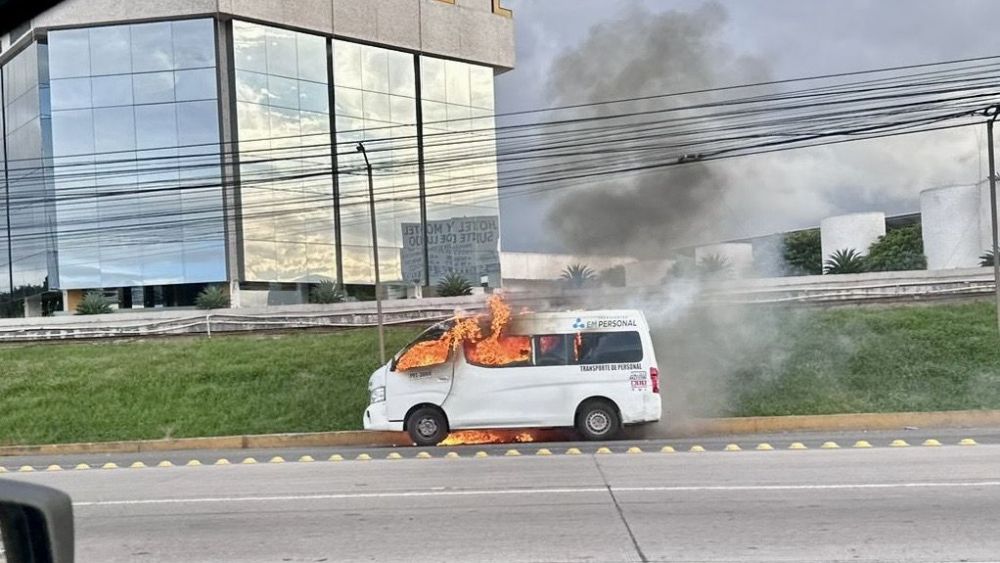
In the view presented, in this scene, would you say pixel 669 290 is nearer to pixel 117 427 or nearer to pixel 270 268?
pixel 117 427

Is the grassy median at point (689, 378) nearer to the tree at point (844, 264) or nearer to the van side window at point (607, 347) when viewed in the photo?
the van side window at point (607, 347)

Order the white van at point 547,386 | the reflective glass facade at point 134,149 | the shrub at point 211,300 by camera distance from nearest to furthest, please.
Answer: the white van at point 547,386, the shrub at point 211,300, the reflective glass facade at point 134,149

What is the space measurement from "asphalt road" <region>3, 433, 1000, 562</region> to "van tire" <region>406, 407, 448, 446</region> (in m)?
2.52

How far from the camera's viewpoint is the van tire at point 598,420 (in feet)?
44.0

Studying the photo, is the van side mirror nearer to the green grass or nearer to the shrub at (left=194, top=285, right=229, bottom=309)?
the green grass

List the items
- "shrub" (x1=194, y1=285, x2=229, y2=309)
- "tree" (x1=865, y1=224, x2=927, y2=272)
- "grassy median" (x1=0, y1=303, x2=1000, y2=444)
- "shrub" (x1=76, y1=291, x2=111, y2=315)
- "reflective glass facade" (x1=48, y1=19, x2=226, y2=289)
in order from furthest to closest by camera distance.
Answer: "reflective glass facade" (x1=48, y1=19, x2=226, y2=289) → "shrub" (x1=194, y1=285, x2=229, y2=309) → "shrub" (x1=76, y1=291, x2=111, y2=315) → "tree" (x1=865, y1=224, x2=927, y2=272) → "grassy median" (x1=0, y1=303, x2=1000, y2=444)

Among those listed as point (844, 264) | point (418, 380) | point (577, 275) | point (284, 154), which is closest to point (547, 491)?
point (418, 380)

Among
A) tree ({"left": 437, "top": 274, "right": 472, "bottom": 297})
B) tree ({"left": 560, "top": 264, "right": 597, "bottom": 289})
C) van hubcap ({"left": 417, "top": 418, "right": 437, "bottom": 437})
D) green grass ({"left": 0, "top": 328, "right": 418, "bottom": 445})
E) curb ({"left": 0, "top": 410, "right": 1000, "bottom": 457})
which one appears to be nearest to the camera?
van hubcap ({"left": 417, "top": 418, "right": 437, "bottom": 437})

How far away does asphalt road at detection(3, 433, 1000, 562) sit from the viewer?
20.5ft

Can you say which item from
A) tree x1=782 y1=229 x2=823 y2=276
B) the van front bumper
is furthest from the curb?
tree x1=782 y1=229 x2=823 y2=276

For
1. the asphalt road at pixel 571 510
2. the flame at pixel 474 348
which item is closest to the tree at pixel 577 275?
the flame at pixel 474 348

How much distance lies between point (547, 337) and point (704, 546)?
7490 mm

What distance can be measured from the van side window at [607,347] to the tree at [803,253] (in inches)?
490

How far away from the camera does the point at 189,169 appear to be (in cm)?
3644
